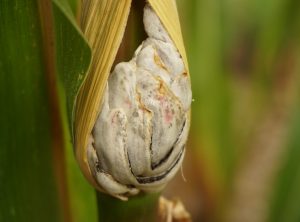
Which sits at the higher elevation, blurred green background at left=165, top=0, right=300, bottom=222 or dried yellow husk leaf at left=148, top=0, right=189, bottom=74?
dried yellow husk leaf at left=148, top=0, right=189, bottom=74

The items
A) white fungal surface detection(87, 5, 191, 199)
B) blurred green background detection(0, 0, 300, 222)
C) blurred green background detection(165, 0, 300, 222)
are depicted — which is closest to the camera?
white fungal surface detection(87, 5, 191, 199)

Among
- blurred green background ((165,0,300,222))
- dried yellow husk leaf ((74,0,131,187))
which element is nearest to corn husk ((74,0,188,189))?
dried yellow husk leaf ((74,0,131,187))

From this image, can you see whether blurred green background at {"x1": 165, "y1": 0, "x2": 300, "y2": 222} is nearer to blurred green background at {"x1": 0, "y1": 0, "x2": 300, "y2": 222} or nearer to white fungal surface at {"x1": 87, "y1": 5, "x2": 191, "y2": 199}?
blurred green background at {"x1": 0, "y1": 0, "x2": 300, "y2": 222}

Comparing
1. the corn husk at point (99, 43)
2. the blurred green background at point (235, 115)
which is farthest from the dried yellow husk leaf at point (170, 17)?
the blurred green background at point (235, 115)

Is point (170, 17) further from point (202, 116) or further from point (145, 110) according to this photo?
point (202, 116)

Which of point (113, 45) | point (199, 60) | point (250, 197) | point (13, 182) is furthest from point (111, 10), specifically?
point (250, 197)

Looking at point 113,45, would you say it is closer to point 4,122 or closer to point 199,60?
point 4,122

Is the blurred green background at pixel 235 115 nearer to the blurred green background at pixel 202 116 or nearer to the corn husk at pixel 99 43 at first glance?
the blurred green background at pixel 202 116
